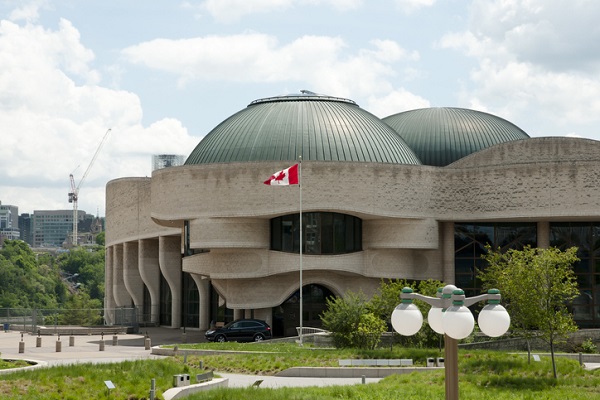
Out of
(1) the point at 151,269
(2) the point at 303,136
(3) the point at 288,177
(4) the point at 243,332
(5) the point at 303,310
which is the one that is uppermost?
(2) the point at 303,136

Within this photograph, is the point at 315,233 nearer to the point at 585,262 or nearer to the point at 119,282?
the point at 585,262

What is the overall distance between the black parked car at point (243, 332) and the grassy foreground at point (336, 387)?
1611cm

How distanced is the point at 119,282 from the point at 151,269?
32.1 ft

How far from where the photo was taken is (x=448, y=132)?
7181 cm

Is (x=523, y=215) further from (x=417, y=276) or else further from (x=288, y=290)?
(x=288, y=290)

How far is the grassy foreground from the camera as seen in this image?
78.7ft

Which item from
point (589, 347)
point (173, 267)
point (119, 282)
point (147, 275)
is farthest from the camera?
point (119, 282)


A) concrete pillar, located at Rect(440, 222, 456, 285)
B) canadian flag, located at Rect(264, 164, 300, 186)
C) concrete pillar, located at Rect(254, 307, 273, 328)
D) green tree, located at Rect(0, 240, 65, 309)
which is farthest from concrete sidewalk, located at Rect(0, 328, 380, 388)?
green tree, located at Rect(0, 240, 65, 309)

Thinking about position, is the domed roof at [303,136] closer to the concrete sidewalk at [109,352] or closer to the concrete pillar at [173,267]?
the concrete pillar at [173,267]

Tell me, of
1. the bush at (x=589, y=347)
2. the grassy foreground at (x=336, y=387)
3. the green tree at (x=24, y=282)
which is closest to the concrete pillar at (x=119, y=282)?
the bush at (x=589, y=347)

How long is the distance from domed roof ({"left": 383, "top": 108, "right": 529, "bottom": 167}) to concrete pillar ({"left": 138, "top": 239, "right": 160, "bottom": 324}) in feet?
69.8

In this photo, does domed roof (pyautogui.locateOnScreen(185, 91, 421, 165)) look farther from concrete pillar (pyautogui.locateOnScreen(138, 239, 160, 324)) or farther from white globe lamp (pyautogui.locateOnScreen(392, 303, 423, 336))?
white globe lamp (pyautogui.locateOnScreen(392, 303, 423, 336))

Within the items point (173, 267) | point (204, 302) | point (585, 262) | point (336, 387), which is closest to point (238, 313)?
point (204, 302)

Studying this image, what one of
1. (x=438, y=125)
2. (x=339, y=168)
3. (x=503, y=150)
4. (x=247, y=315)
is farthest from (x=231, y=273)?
(x=438, y=125)
